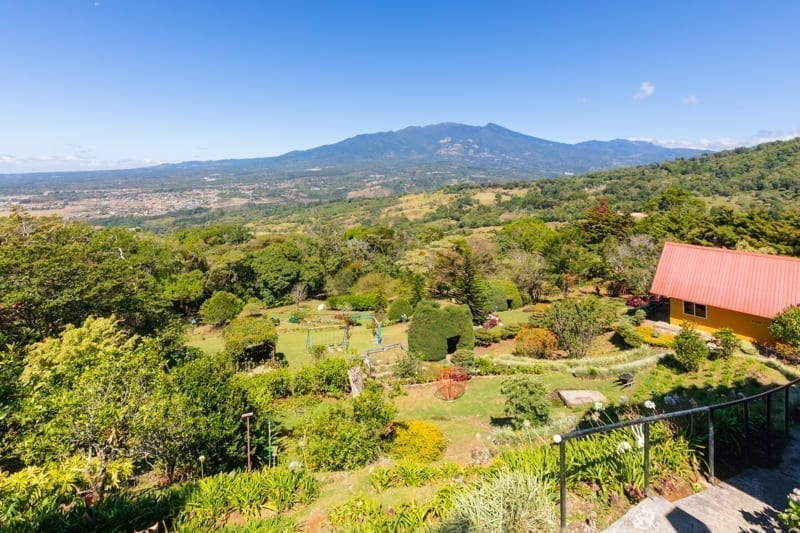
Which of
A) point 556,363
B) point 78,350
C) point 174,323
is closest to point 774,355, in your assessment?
point 556,363

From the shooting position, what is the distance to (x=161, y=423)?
750cm

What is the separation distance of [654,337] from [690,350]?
14.5 feet

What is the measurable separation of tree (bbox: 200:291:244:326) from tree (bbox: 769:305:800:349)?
2865 cm

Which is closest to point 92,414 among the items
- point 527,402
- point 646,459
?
point 646,459

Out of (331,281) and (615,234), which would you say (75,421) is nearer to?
(331,281)

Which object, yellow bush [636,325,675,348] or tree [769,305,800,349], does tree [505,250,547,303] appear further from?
tree [769,305,800,349]

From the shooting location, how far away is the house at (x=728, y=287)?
15594 millimetres

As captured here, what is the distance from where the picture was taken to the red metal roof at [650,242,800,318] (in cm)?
1549

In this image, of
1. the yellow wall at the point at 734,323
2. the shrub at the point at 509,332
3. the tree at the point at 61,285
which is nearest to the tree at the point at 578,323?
the shrub at the point at 509,332

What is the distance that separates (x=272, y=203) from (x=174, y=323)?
17127 centimetres

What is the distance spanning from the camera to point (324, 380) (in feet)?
51.6

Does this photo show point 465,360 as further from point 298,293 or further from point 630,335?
point 298,293

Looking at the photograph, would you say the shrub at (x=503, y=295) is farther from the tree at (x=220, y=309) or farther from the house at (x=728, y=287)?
the tree at (x=220, y=309)

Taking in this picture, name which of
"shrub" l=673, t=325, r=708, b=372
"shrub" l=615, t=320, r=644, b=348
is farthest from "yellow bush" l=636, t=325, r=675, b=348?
"shrub" l=673, t=325, r=708, b=372
